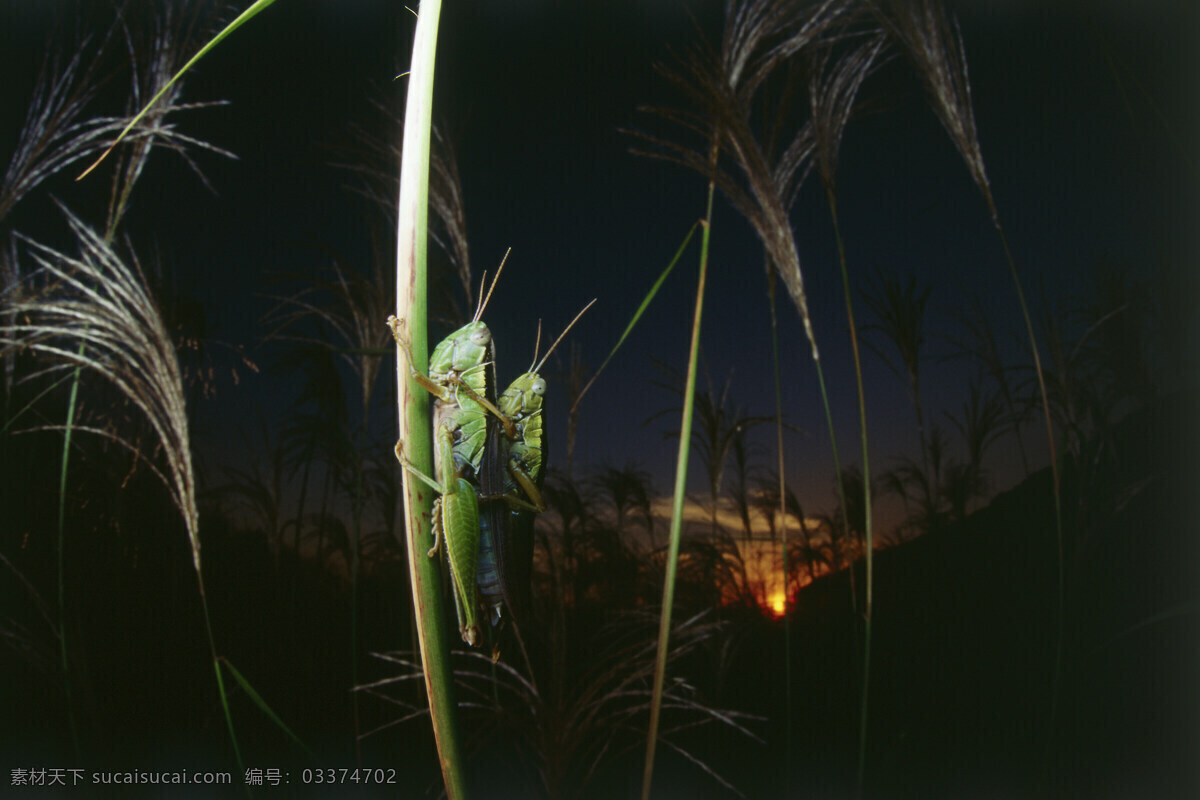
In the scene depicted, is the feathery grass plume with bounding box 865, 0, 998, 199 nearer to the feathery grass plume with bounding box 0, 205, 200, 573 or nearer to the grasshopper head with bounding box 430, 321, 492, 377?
the grasshopper head with bounding box 430, 321, 492, 377

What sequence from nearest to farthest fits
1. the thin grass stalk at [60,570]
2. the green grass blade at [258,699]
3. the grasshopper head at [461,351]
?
the grasshopper head at [461,351], the green grass blade at [258,699], the thin grass stalk at [60,570]

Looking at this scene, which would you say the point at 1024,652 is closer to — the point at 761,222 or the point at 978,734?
the point at 978,734

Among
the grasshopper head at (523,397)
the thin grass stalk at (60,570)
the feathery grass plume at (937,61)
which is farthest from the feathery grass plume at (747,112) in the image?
the thin grass stalk at (60,570)

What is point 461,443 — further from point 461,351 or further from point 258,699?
point 258,699

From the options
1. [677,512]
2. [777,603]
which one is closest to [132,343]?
[677,512]

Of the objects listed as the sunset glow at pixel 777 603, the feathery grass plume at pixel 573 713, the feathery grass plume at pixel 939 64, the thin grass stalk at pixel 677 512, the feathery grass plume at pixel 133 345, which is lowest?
the feathery grass plume at pixel 573 713

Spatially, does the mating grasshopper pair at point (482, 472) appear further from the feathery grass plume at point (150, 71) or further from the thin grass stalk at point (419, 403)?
the feathery grass plume at point (150, 71)

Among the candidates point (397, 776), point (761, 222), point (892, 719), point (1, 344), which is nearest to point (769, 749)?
point (892, 719)

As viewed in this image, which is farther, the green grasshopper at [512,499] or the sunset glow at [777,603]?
the sunset glow at [777,603]
